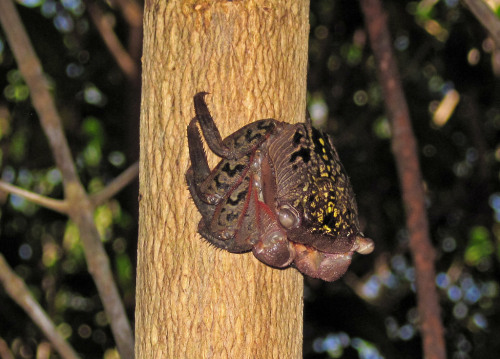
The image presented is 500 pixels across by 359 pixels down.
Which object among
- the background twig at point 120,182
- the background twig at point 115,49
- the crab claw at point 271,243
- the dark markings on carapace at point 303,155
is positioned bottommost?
the crab claw at point 271,243

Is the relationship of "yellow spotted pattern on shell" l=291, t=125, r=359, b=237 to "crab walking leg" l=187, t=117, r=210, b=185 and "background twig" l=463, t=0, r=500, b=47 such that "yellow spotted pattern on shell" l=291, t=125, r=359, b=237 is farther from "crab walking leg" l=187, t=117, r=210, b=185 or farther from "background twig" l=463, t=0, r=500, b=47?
"background twig" l=463, t=0, r=500, b=47

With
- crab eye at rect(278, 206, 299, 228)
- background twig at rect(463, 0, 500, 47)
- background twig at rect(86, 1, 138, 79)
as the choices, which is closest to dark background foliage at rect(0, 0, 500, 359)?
background twig at rect(86, 1, 138, 79)

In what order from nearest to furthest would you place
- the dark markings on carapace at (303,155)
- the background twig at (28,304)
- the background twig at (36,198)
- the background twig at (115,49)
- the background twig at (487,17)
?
1. the dark markings on carapace at (303,155)
2. the background twig at (487,17)
3. the background twig at (36,198)
4. the background twig at (28,304)
5. the background twig at (115,49)

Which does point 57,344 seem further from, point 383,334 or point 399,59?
point 399,59

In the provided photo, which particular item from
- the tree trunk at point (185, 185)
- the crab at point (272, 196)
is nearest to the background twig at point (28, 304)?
the tree trunk at point (185, 185)

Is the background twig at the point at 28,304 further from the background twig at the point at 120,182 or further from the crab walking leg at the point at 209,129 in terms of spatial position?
the crab walking leg at the point at 209,129

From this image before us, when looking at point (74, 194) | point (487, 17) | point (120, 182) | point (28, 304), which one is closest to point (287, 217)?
point (487, 17)

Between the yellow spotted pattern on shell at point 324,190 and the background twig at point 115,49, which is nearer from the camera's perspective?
the yellow spotted pattern on shell at point 324,190

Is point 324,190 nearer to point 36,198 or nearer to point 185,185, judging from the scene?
point 185,185
